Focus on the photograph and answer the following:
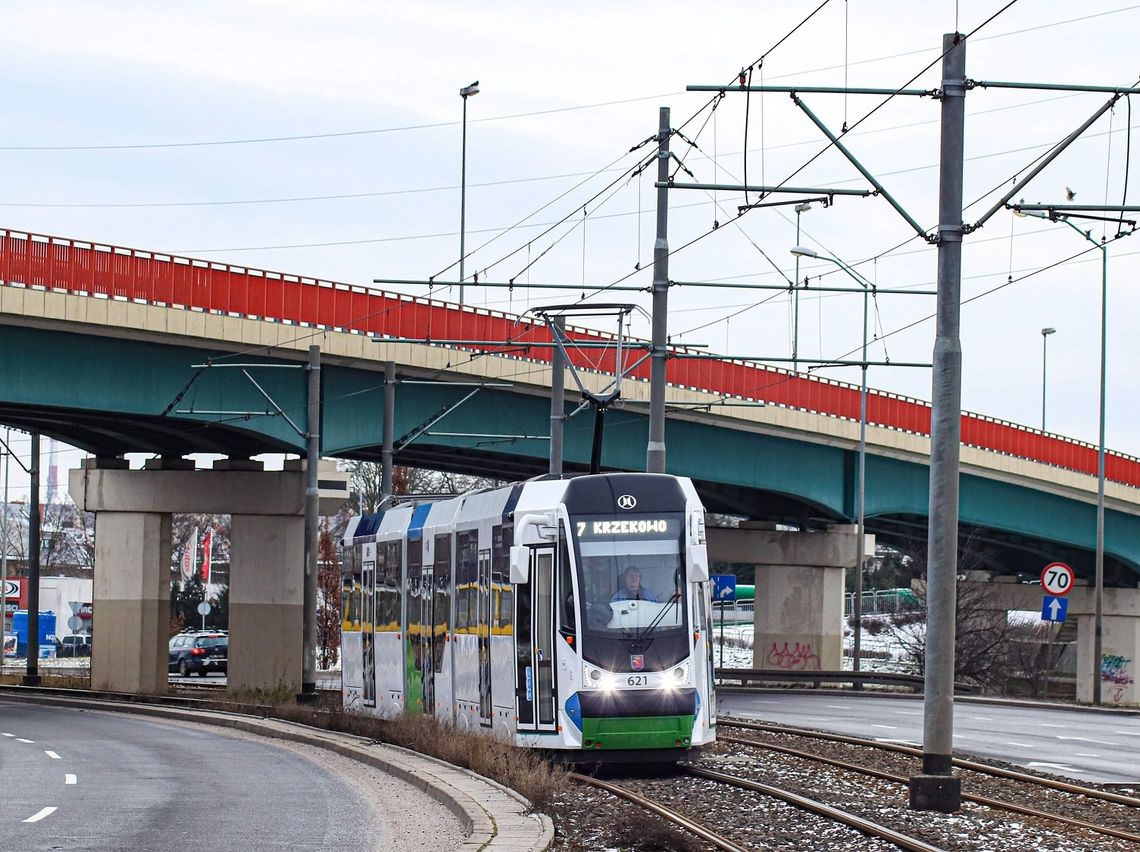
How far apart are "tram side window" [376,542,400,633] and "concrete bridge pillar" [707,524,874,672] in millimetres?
29439

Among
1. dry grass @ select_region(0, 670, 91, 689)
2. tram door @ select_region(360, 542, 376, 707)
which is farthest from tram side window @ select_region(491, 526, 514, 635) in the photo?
dry grass @ select_region(0, 670, 91, 689)

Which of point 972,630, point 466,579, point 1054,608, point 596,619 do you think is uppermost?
point 466,579

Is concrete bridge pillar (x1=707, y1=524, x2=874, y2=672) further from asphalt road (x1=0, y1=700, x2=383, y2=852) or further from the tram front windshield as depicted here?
the tram front windshield

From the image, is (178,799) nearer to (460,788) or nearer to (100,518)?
(460,788)

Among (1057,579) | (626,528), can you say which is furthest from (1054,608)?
(626,528)

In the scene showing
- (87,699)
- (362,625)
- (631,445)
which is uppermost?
(631,445)

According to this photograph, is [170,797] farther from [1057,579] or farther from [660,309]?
[1057,579]

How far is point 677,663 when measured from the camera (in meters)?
20.1

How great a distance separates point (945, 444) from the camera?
56.1ft

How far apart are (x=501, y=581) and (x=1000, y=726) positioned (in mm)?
14456

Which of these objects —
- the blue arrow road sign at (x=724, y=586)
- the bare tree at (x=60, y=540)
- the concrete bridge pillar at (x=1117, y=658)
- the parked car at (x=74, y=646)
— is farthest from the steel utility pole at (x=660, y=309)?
the bare tree at (x=60, y=540)

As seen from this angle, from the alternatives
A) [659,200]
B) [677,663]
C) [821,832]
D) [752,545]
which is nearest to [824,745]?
[677,663]

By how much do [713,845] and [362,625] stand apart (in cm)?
1649

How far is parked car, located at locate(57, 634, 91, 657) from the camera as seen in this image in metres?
93.1
